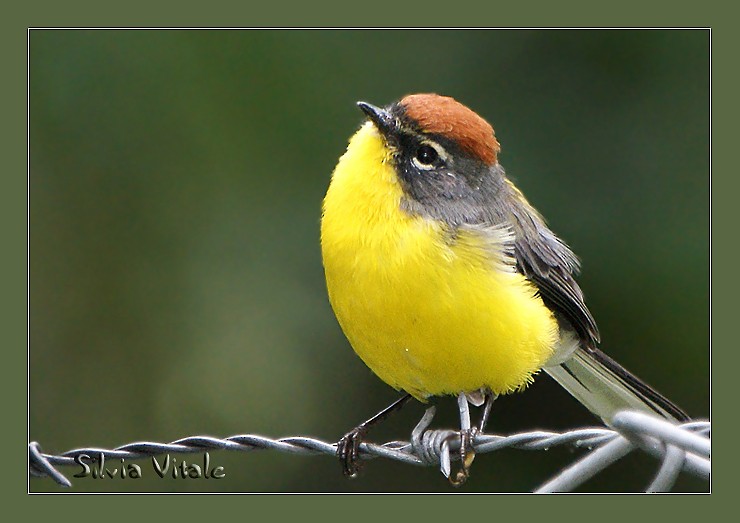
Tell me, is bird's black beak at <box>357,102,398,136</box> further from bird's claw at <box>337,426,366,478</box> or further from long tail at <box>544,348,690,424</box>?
long tail at <box>544,348,690,424</box>

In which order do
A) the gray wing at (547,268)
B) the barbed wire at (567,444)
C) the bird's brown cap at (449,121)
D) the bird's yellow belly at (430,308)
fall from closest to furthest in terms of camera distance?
the barbed wire at (567,444) < the bird's yellow belly at (430,308) < the bird's brown cap at (449,121) < the gray wing at (547,268)

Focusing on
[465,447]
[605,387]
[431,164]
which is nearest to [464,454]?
[465,447]

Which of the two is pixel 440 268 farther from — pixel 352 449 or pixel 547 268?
pixel 352 449

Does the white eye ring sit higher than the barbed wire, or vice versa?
the white eye ring

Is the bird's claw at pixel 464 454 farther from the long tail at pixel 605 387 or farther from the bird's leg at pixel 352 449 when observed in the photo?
the long tail at pixel 605 387

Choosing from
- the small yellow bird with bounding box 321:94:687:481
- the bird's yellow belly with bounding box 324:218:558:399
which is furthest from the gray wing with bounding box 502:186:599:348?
the bird's yellow belly with bounding box 324:218:558:399

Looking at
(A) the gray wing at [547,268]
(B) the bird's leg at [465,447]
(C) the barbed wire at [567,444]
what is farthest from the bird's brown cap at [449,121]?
(C) the barbed wire at [567,444]
